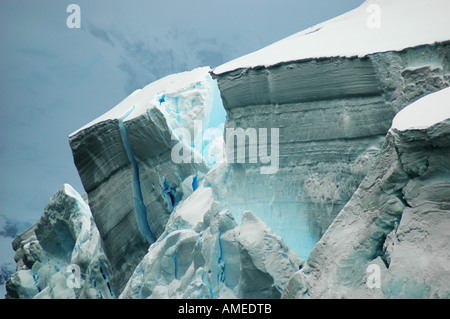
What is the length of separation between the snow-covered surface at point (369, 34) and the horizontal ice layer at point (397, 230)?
163 centimetres

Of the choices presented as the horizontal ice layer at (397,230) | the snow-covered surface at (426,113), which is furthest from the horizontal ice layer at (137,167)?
the snow-covered surface at (426,113)

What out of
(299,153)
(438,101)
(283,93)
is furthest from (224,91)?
(438,101)

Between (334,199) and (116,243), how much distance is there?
143 inches

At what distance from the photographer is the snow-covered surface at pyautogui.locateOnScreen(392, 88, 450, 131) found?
493cm

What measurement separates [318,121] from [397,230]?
90.8 inches

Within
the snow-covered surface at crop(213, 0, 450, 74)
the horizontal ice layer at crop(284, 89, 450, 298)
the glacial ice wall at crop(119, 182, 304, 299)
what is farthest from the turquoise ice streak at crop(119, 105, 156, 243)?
the horizontal ice layer at crop(284, 89, 450, 298)

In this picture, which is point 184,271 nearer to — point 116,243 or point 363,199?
point 116,243

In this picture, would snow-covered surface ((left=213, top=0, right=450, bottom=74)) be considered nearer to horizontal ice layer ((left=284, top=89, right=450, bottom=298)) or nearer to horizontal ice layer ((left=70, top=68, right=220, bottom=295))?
horizontal ice layer ((left=70, top=68, right=220, bottom=295))

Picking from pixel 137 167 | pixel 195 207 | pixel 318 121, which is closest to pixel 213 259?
pixel 195 207

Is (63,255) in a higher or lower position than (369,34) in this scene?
lower

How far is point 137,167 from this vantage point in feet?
29.5

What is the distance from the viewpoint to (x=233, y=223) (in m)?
6.88

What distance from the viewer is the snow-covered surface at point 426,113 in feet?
16.2

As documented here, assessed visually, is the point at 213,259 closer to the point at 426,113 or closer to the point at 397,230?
the point at 397,230
